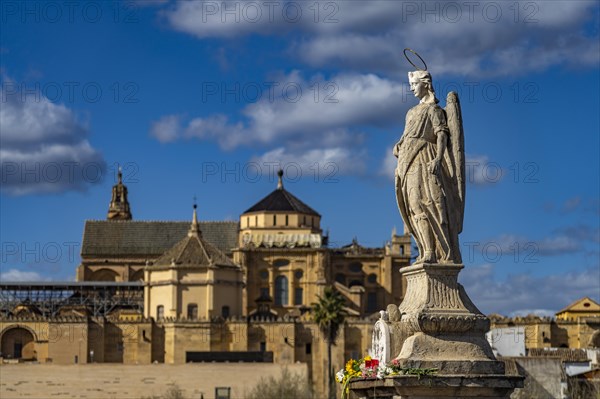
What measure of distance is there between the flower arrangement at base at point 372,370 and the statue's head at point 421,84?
262cm

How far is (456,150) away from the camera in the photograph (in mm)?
11602

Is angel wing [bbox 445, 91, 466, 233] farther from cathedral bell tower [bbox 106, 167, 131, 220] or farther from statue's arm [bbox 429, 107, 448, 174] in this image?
cathedral bell tower [bbox 106, 167, 131, 220]

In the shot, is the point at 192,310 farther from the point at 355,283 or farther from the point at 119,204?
the point at 119,204

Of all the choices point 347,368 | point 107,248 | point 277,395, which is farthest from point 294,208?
point 347,368

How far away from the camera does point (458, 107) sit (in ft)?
38.5

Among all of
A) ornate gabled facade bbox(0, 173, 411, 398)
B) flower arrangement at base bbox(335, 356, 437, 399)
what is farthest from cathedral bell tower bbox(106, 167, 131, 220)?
flower arrangement at base bbox(335, 356, 437, 399)

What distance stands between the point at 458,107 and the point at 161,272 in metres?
81.4

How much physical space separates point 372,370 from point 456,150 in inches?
86.3

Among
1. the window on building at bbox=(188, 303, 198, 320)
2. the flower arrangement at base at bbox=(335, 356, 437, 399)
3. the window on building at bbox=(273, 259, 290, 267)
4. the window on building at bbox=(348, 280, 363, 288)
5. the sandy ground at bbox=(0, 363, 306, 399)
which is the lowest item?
the sandy ground at bbox=(0, 363, 306, 399)

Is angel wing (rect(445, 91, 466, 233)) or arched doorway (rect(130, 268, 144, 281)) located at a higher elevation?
arched doorway (rect(130, 268, 144, 281))

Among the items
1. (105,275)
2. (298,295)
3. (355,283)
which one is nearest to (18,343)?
(105,275)

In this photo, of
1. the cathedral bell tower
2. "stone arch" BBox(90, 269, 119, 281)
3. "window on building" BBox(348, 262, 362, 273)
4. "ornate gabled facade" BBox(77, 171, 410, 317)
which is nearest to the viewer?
"ornate gabled facade" BBox(77, 171, 410, 317)

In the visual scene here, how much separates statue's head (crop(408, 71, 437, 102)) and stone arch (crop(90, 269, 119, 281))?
9880 cm

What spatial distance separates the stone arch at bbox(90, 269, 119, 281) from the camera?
357ft
